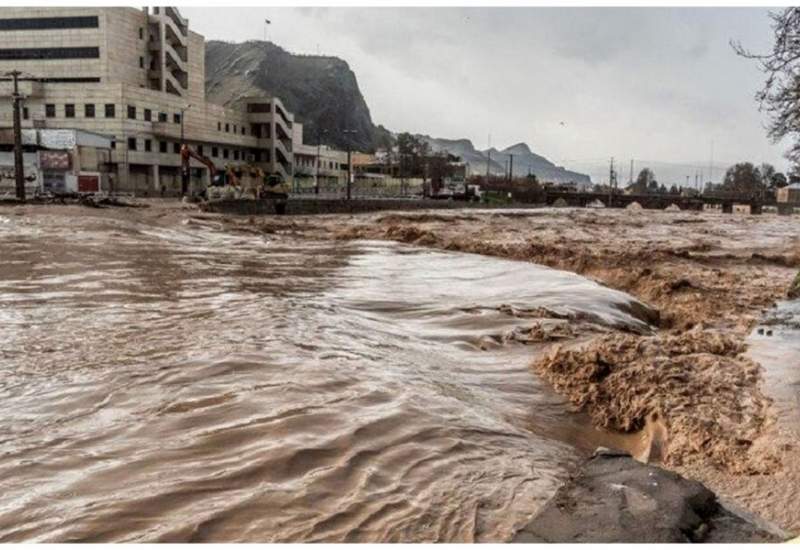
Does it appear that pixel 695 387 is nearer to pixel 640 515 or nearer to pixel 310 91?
pixel 640 515

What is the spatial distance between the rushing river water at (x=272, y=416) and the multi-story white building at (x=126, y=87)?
46770 millimetres

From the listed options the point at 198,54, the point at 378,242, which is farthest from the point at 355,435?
the point at 198,54

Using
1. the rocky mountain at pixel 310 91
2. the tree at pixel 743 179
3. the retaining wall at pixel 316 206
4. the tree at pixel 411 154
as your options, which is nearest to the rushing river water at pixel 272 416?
the retaining wall at pixel 316 206

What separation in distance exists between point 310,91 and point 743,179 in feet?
359

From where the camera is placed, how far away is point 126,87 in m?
57.8

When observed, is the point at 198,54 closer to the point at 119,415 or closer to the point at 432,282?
the point at 432,282

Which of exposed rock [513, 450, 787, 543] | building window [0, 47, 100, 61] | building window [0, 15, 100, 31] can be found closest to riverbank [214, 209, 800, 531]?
exposed rock [513, 450, 787, 543]

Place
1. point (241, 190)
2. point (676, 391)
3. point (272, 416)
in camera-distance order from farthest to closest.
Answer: point (241, 190) < point (676, 391) < point (272, 416)

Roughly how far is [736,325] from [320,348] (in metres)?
Result: 5.85

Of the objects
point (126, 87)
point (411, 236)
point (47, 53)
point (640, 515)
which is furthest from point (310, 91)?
point (640, 515)

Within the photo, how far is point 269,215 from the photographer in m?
37.8

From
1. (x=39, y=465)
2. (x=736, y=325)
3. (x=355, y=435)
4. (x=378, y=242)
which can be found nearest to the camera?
(x=39, y=465)

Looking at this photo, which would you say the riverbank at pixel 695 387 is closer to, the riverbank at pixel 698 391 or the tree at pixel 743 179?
the riverbank at pixel 698 391

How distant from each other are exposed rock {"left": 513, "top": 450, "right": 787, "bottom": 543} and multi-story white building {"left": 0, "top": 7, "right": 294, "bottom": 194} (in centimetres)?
5241
